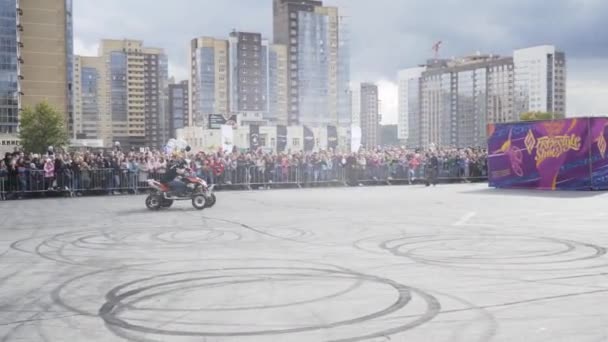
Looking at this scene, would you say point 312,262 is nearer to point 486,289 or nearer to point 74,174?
point 486,289

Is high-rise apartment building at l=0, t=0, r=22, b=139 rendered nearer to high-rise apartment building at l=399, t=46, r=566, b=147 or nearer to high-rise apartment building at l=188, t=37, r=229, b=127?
high-rise apartment building at l=188, t=37, r=229, b=127

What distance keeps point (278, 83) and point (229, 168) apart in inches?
5878

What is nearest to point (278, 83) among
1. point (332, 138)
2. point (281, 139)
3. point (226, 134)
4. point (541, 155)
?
point (332, 138)

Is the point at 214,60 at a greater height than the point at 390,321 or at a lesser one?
greater

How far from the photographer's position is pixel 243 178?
105 ft

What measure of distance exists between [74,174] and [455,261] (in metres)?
22.0

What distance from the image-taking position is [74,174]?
28328 mm

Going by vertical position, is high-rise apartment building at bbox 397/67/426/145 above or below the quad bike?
above

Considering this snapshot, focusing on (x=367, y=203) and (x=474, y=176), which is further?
(x=474, y=176)

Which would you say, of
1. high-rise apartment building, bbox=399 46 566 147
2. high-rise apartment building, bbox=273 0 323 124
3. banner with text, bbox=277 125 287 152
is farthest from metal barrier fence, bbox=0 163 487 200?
high-rise apartment building, bbox=273 0 323 124

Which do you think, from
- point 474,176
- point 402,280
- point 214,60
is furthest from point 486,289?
point 214,60

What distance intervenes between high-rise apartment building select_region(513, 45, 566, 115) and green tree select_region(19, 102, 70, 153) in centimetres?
11214

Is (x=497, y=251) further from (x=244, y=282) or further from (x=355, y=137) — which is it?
(x=355, y=137)

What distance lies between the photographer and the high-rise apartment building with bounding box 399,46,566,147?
162 metres
